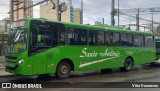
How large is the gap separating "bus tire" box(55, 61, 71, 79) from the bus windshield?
2.45m

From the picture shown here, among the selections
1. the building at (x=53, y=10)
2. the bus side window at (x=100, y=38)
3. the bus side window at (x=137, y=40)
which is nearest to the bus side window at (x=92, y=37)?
the bus side window at (x=100, y=38)

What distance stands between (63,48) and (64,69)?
113cm

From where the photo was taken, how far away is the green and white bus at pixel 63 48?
1332 centimetres

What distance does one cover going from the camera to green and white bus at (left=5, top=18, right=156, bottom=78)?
13.3 m

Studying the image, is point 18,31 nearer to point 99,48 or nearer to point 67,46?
point 67,46

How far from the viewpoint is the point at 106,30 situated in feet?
59.7

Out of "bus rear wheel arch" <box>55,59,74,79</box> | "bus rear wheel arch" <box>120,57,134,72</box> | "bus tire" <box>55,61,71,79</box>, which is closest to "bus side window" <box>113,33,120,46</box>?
"bus rear wheel arch" <box>120,57,134,72</box>

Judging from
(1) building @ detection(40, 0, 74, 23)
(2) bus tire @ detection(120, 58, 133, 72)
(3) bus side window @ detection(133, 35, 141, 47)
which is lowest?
(2) bus tire @ detection(120, 58, 133, 72)

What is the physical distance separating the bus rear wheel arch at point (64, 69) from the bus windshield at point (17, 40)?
2432 mm

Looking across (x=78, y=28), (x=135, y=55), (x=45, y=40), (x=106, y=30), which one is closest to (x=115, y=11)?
(x=135, y=55)

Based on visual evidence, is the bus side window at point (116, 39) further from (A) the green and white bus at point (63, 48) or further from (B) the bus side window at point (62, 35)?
(B) the bus side window at point (62, 35)

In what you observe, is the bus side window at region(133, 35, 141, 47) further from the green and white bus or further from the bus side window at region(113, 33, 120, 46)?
the bus side window at region(113, 33, 120, 46)

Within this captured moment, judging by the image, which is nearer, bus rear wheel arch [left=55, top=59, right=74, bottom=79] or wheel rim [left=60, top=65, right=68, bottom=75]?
bus rear wheel arch [left=55, top=59, right=74, bottom=79]

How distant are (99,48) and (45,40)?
456cm
